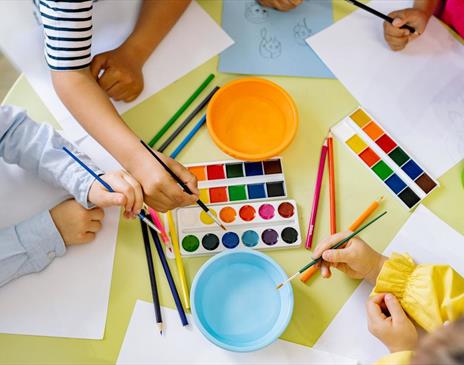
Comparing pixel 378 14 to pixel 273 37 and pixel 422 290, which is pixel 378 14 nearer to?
pixel 273 37

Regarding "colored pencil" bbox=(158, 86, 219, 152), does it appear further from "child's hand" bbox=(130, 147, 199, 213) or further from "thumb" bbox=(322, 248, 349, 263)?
"thumb" bbox=(322, 248, 349, 263)

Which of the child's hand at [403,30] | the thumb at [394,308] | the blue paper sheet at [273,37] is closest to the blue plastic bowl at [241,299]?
the thumb at [394,308]

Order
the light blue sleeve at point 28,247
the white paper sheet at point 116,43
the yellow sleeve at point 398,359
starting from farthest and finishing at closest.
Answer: the white paper sheet at point 116,43 < the light blue sleeve at point 28,247 < the yellow sleeve at point 398,359

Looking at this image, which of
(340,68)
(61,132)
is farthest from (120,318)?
(340,68)

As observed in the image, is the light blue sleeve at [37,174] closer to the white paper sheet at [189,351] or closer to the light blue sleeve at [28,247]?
the light blue sleeve at [28,247]

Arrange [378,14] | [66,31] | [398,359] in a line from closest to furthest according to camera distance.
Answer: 1. [398,359]
2. [66,31]
3. [378,14]

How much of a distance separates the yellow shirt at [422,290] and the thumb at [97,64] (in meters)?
0.56

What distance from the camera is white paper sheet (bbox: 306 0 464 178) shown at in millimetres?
870

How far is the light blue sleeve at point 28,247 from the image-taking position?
0.77m

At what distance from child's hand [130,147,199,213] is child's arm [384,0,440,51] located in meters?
0.45

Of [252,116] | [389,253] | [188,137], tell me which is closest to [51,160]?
[188,137]

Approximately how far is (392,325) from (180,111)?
479 millimetres

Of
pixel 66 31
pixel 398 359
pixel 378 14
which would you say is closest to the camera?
pixel 398 359

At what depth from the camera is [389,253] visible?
811 mm
